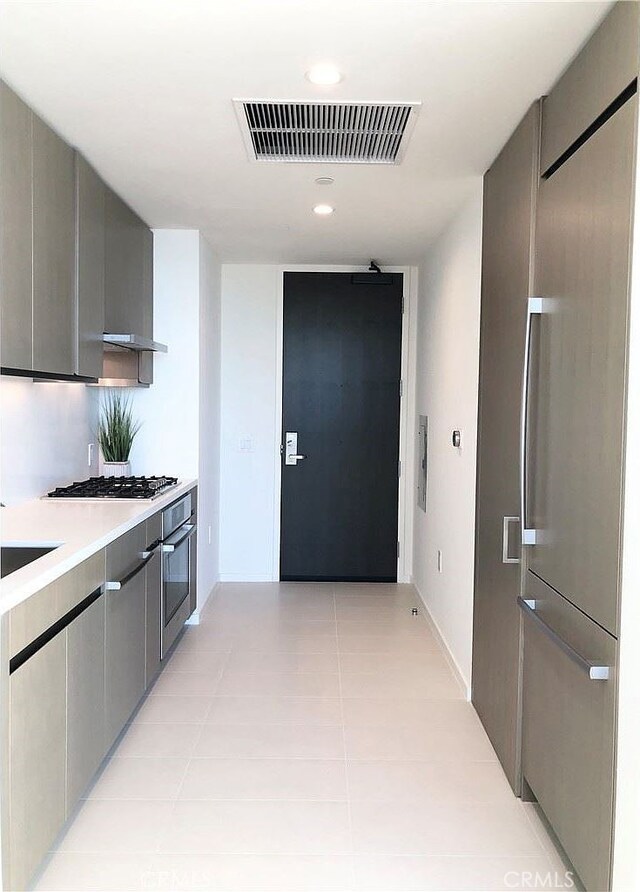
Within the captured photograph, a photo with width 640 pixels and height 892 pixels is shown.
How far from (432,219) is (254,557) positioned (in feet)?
9.57

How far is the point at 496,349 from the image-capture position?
284cm

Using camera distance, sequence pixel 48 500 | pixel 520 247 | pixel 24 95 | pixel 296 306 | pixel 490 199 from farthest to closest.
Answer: pixel 296 306, pixel 48 500, pixel 490 199, pixel 520 247, pixel 24 95

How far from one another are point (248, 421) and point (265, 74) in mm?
3445

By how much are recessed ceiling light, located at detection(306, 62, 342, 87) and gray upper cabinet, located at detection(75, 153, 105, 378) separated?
1169mm

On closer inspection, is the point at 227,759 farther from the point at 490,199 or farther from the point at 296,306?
the point at 296,306

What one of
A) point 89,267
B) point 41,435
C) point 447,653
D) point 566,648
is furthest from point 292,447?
point 566,648

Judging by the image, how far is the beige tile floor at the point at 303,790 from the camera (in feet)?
6.75

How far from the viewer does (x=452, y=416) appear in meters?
3.87

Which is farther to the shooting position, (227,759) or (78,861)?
(227,759)

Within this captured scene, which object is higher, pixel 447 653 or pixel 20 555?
pixel 20 555

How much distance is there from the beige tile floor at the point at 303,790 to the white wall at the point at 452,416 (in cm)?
40

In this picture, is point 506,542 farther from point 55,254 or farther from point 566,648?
point 55,254

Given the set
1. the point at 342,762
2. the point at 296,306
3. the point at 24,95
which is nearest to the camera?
the point at 24,95

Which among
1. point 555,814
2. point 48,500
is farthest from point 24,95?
point 555,814
